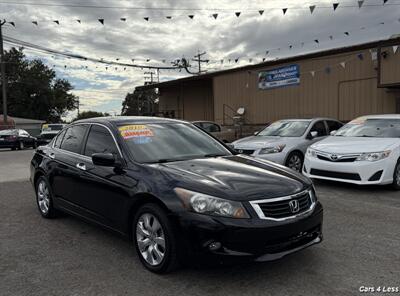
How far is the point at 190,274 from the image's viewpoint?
3.64 meters

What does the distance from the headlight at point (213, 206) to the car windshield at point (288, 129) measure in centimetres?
694

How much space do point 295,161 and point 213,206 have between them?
6466 mm

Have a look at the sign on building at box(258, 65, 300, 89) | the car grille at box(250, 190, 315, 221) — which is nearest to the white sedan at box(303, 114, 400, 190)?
the car grille at box(250, 190, 315, 221)

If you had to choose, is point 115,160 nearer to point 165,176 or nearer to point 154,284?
point 165,176

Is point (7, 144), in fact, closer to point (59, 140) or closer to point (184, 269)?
point (59, 140)

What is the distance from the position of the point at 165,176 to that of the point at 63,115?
2707 inches

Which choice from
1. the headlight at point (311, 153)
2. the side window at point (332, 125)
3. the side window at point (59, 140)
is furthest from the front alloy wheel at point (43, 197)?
the side window at point (332, 125)

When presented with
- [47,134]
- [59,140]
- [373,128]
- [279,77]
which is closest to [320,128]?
[373,128]

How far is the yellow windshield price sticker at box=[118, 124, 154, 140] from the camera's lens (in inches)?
178

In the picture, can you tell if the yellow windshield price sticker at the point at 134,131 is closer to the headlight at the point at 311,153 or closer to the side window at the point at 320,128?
the headlight at the point at 311,153

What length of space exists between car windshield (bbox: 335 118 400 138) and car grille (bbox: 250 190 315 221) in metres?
5.30

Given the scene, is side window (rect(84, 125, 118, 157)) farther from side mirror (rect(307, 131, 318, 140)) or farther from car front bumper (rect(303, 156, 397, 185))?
side mirror (rect(307, 131, 318, 140))

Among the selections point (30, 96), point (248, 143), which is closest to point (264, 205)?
point (248, 143)

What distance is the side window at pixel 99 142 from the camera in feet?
14.8
